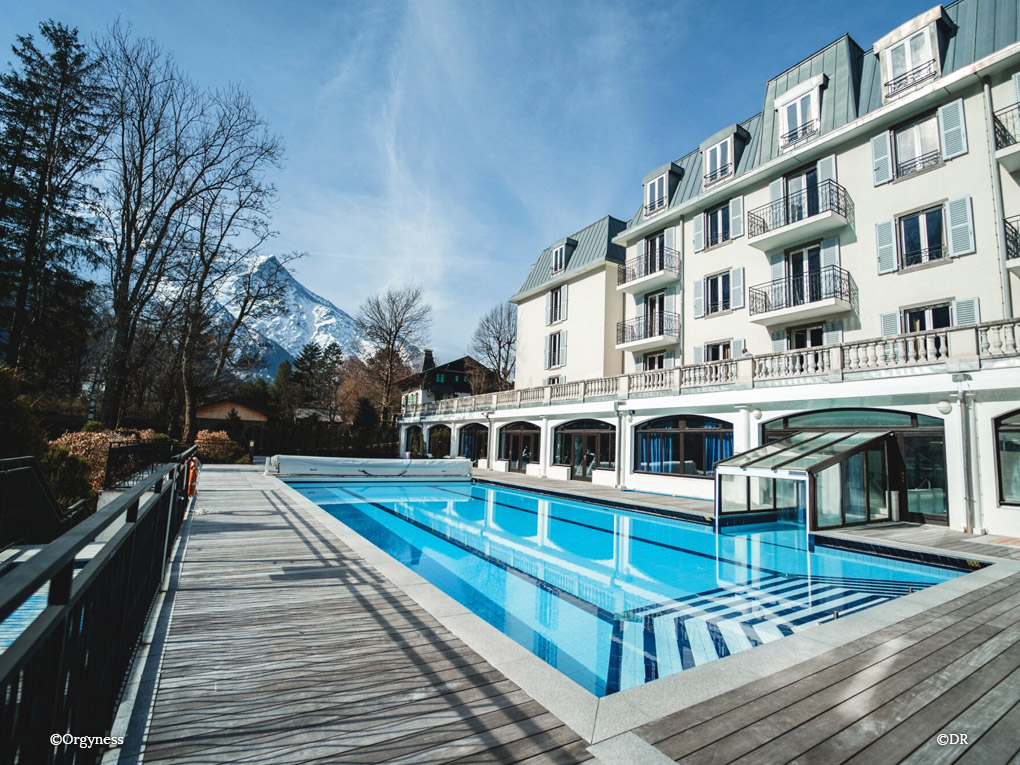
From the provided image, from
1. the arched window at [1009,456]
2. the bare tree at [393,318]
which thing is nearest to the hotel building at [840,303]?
the arched window at [1009,456]

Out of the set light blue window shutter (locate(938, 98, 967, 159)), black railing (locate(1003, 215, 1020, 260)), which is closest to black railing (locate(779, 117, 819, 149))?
light blue window shutter (locate(938, 98, 967, 159))

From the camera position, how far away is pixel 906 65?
14477 millimetres

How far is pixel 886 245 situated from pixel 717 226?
6.25 m

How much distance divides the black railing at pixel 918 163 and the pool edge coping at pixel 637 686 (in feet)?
42.7

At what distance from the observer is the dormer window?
21.8 metres

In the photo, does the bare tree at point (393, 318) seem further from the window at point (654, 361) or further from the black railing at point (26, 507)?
the black railing at point (26, 507)

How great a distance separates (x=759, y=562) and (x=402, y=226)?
1366cm

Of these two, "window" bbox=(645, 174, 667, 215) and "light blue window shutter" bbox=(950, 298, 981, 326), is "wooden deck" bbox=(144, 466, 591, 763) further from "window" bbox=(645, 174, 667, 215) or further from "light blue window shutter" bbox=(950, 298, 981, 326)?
"window" bbox=(645, 174, 667, 215)

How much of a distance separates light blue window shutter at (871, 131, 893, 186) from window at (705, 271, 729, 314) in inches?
203

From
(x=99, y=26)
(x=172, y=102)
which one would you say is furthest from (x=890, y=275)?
(x=99, y=26)

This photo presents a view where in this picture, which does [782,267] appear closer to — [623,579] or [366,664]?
[623,579]

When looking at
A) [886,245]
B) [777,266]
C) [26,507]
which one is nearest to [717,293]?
[777,266]

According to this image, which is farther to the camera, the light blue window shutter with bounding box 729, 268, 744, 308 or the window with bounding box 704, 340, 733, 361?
the window with bounding box 704, 340, 733, 361

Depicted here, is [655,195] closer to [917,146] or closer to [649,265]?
[649,265]
